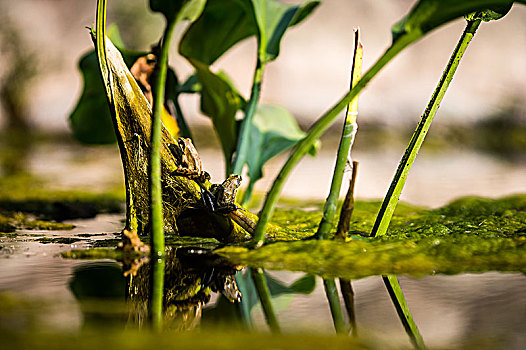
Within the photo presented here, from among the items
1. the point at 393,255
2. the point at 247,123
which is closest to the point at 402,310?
the point at 393,255

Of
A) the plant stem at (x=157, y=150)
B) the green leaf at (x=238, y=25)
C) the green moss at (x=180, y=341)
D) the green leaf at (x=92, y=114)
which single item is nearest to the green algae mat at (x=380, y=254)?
the plant stem at (x=157, y=150)

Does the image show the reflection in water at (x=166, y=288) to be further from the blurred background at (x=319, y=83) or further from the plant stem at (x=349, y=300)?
the blurred background at (x=319, y=83)

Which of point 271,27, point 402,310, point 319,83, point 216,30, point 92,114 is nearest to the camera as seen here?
point 402,310

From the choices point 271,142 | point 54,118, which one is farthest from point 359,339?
point 54,118

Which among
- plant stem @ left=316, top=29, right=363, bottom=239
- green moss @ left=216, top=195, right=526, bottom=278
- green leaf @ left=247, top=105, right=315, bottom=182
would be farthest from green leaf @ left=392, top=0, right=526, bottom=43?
green leaf @ left=247, top=105, right=315, bottom=182

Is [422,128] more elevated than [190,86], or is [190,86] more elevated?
[190,86]

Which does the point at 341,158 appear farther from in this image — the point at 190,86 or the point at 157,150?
the point at 190,86

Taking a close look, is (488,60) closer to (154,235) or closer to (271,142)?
(271,142)

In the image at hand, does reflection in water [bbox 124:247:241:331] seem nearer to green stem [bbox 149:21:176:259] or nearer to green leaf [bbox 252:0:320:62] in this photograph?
green stem [bbox 149:21:176:259]
